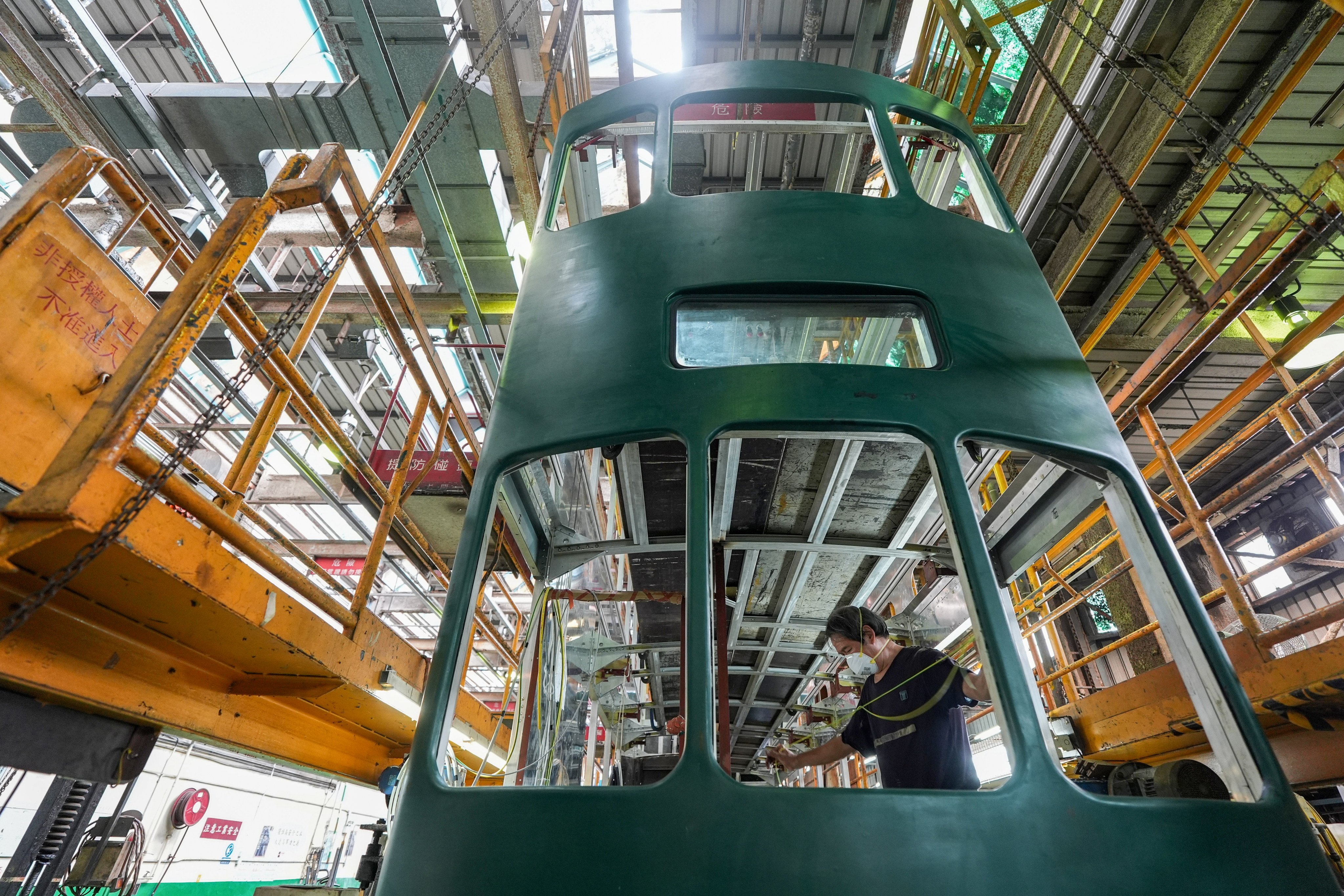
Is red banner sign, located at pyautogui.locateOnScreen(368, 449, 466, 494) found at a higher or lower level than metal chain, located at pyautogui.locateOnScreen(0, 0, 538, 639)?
higher

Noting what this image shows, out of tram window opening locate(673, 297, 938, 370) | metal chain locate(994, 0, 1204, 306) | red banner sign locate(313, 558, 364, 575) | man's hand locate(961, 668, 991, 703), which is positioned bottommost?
man's hand locate(961, 668, 991, 703)

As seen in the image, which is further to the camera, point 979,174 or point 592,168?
point 592,168

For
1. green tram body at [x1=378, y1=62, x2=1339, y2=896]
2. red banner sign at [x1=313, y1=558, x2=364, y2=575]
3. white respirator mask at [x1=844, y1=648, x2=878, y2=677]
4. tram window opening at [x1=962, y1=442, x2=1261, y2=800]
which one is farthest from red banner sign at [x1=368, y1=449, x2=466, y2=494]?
red banner sign at [x1=313, y1=558, x2=364, y2=575]

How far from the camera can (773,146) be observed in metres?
7.56

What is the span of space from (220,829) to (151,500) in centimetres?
1722

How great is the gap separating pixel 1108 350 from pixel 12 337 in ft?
34.0

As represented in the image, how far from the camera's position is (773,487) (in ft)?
15.2

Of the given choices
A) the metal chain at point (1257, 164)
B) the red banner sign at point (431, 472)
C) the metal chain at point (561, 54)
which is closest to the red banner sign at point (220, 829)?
the red banner sign at point (431, 472)

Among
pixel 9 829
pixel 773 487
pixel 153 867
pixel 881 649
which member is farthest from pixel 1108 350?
pixel 153 867

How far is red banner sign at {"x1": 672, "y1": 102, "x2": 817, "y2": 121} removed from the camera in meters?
5.68

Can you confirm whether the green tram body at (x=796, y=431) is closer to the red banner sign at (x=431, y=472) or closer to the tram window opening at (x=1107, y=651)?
the tram window opening at (x=1107, y=651)

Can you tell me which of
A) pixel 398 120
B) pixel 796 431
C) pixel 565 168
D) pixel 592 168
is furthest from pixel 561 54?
pixel 796 431

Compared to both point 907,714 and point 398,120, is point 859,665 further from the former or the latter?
point 398,120

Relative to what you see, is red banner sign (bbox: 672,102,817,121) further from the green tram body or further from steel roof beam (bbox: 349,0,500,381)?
steel roof beam (bbox: 349,0,500,381)
